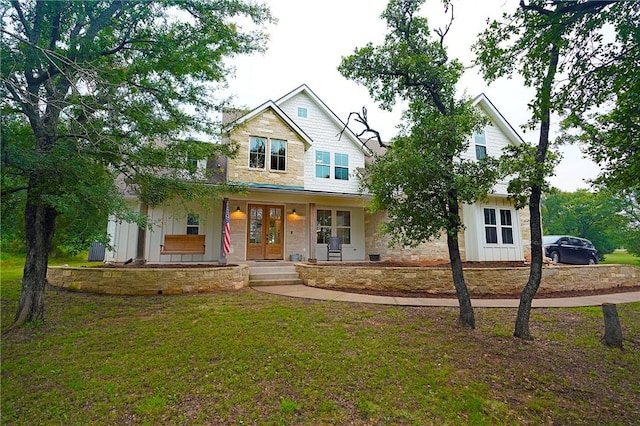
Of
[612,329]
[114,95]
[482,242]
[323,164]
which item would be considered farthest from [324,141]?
[612,329]

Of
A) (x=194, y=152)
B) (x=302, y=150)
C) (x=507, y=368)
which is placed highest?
(x=302, y=150)

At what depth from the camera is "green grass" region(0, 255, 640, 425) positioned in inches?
111

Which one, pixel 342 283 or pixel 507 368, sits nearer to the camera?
pixel 507 368

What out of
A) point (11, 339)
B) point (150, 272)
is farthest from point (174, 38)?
point (11, 339)

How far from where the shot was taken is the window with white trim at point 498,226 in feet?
43.1

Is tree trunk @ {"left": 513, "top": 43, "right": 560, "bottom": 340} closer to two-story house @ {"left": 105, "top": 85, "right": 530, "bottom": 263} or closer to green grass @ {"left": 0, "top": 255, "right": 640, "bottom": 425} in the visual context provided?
green grass @ {"left": 0, "top": 255, "right": 640, "bottom": 425}

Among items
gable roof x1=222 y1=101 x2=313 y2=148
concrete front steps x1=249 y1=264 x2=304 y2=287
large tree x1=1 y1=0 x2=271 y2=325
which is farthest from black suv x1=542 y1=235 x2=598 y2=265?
large tree x1=1 y1=0 x2=271 y2=325

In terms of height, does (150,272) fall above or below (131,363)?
above

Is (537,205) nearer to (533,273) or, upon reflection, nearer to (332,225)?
(533,273)

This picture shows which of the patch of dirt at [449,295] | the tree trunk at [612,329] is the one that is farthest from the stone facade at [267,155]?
the tree trunk at [612,329]

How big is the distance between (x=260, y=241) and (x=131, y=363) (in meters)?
8.42

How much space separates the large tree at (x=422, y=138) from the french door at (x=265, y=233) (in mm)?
7122

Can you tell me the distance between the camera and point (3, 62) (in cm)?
403

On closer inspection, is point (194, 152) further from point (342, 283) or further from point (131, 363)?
point (342, 283)
